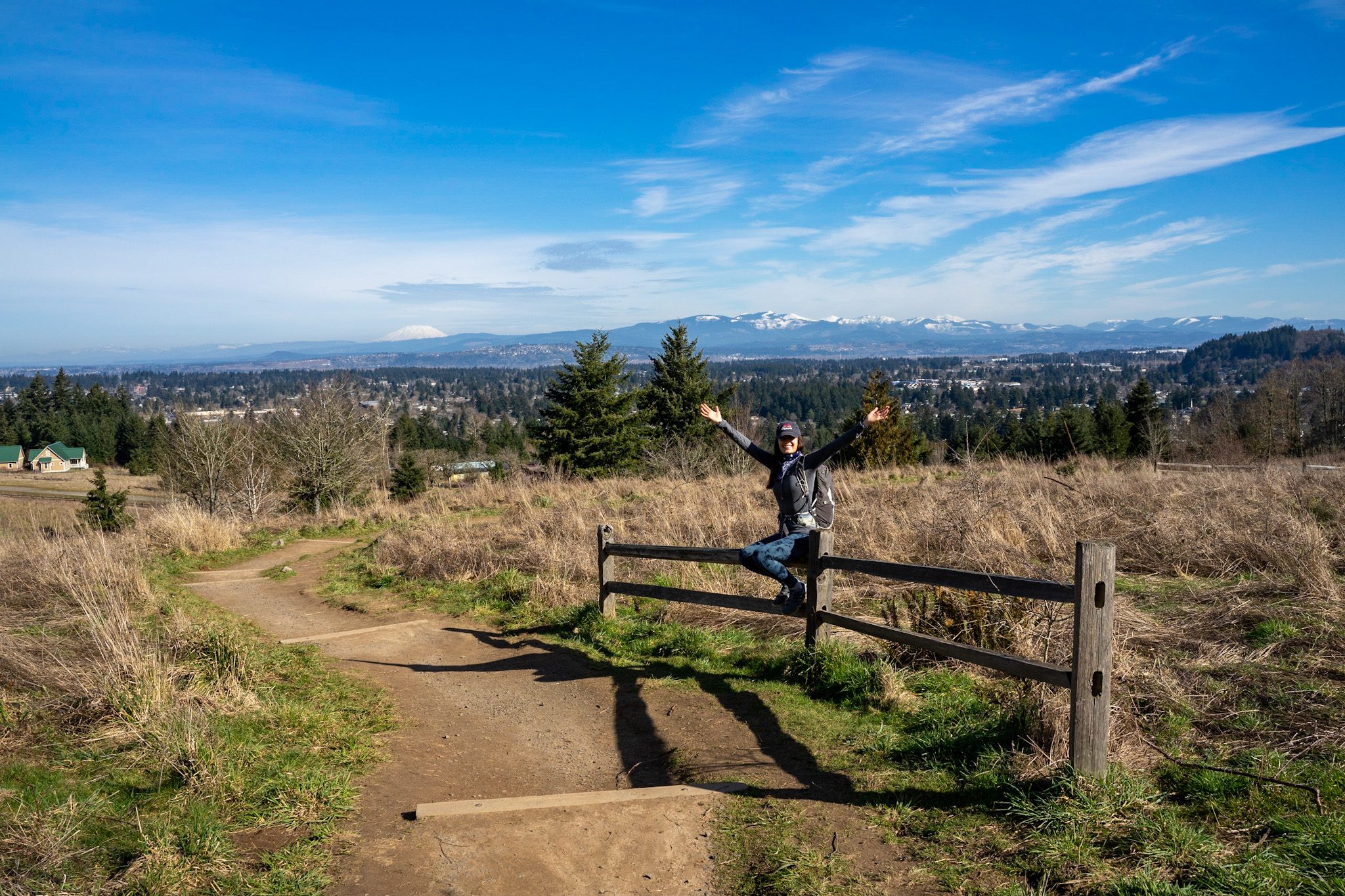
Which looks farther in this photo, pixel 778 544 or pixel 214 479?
pixel 214 479

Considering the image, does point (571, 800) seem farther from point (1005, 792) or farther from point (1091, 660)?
point (1091, 660)

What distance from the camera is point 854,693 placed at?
5938mm

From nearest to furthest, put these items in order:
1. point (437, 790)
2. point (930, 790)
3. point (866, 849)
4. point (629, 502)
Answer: point (866, 849), point (930, 790), point (437, 790), point (629, 502)

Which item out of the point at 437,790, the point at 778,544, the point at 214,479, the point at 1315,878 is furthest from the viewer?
the point at 214,479

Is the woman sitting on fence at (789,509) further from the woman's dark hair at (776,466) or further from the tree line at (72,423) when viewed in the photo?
the tree line at (72,423)

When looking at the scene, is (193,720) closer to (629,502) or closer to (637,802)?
(637,802)

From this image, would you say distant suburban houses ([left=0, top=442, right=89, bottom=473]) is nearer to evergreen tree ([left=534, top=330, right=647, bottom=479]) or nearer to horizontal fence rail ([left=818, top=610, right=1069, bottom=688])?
evergreen tree ([left=534, top=330, right=647, bottom=479])

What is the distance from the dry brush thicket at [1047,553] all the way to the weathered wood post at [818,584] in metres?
0.71

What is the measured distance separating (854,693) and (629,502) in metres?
11.1

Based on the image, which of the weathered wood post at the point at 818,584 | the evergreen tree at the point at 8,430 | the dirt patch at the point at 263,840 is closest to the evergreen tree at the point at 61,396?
the evergreen tree at the point at 8,430

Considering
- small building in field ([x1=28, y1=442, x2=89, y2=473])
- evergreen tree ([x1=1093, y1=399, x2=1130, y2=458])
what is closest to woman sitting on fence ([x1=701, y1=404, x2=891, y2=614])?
evergreen tree ([x1=1093, y1=399, x2=1130, y2=458])

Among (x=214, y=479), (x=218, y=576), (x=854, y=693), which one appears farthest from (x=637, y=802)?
(x=214, y=479)

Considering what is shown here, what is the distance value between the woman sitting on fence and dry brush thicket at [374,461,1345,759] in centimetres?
105

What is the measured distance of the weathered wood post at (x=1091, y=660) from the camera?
4148 mm
